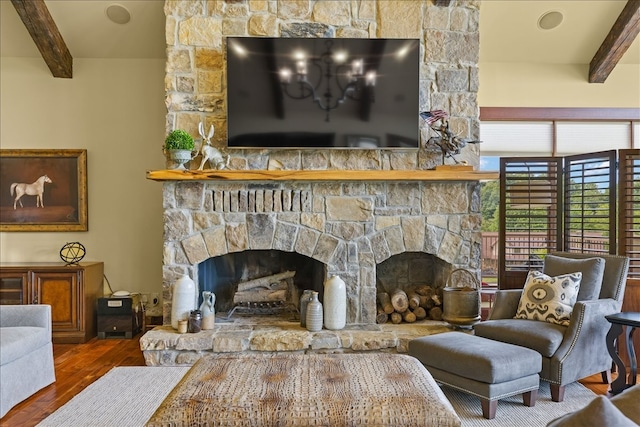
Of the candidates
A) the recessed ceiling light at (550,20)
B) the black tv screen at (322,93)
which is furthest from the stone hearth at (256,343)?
the recessed ceiling light at (550,20)

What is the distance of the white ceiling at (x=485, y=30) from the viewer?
4434mm

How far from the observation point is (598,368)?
3221 mm

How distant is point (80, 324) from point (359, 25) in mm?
3649

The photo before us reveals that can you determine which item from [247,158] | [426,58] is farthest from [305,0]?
[247,158]

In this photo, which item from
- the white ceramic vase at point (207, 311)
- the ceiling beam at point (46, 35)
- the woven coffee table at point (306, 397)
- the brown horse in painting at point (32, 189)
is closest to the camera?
the woven coffee table at point (306, 397)

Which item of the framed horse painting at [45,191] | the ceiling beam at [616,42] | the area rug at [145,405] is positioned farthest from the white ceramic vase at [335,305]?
the ceiling beam at [616,42]

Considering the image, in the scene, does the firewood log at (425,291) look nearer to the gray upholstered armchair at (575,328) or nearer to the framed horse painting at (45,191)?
the gray upholstered armchair at (575,328)

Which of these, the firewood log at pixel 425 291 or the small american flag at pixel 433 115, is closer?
the small american flag at pixel 433 115

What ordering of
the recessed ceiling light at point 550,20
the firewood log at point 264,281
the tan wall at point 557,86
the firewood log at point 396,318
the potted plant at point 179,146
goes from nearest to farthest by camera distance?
the potted plant at point 179,146, the firewood log at point 396,318, the firewood log at point 264,281, the recessed ceiling light at point 550,20, the tan wall at point 557,86

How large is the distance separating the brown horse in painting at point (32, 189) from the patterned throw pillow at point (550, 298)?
15.0 feet

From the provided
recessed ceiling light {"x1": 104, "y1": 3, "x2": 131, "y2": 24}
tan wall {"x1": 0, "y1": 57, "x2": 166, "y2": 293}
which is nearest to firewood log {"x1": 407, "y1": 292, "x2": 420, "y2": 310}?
tan wall {"x1": 0, "y1": 57, "x2": 166, "y2": 293}

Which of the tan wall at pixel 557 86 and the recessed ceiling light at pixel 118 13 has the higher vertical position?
the recessed ceiling light at pixel 118 13

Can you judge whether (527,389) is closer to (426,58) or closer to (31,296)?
(426,58)

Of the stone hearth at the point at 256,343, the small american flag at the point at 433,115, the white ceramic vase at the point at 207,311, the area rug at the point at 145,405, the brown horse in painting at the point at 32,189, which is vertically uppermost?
the small american flag at the point at 433,115
